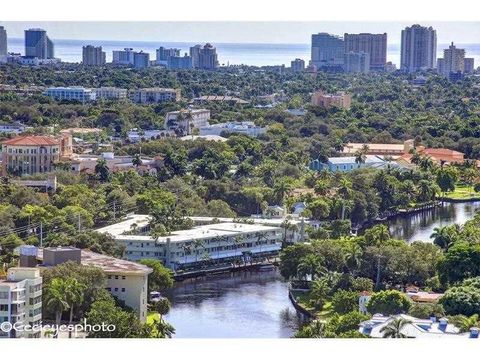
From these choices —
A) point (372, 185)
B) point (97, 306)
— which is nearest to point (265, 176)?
point (372, 185)

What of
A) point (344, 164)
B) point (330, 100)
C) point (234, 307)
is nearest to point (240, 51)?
point (330, 100)

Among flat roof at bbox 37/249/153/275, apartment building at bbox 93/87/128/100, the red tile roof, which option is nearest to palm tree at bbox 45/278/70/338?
flat roof at bbox 37/249/153/275

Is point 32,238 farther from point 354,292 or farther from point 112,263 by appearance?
point 354,292

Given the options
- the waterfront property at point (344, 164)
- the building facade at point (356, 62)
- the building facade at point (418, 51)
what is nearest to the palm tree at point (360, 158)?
the waterfront property at point (344, 164)

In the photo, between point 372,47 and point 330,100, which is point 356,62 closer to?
point 372,47

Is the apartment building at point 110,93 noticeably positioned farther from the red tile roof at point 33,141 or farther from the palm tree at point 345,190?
the palm tree at point 345,190
